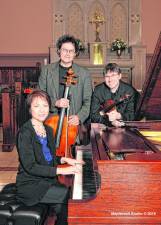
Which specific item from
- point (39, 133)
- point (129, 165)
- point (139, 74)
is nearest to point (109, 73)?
point (39, 133)

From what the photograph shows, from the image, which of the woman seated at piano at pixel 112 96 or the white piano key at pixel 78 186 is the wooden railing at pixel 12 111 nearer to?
the woman seated at piano at pixel 112 96

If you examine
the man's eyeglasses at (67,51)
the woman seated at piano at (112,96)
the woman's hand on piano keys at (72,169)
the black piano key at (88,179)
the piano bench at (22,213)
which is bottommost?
the piano bench at (22,213)

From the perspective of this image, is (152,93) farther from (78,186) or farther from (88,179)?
(78,186)

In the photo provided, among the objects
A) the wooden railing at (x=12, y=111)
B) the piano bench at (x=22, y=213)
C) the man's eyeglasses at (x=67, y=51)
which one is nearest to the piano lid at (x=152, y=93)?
the man's eyeglasses at (x=67, y=51)

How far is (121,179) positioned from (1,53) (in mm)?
9313

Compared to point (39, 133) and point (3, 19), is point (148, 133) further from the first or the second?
point (3, 19)

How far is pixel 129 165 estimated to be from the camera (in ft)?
5.97

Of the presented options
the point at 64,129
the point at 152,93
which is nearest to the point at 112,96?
the point at 64,129

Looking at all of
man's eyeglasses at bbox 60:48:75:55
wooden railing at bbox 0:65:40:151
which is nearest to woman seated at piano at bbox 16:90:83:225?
man's eyeglasses at bbox 60:48:75:55

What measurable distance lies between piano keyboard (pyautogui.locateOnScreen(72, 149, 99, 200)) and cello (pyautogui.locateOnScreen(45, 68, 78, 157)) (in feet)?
1.59

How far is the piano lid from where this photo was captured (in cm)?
252

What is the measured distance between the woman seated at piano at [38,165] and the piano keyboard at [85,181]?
0.32 feet

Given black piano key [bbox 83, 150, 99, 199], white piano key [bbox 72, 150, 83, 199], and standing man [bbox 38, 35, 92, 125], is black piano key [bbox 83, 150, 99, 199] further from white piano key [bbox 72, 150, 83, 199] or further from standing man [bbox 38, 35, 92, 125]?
standing man [bbox 38, 35, 92, 125]

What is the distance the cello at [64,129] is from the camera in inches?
130
